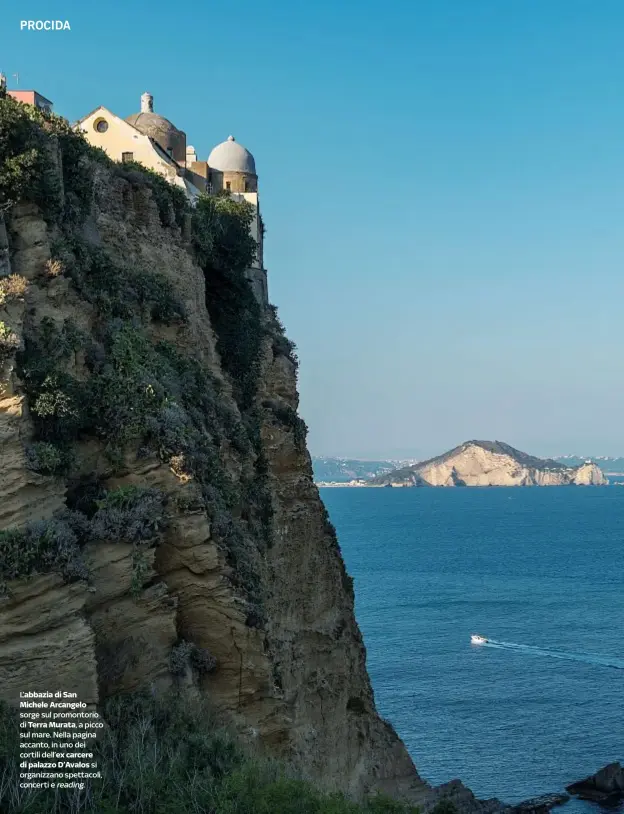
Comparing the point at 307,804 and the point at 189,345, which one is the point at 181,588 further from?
the point at 189,345

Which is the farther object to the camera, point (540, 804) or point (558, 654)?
point (558, 654)

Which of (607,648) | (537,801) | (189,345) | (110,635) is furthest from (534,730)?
(110,635)

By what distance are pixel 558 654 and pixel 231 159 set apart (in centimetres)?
3915

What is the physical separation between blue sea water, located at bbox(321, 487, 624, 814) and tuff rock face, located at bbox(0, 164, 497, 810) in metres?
18.8

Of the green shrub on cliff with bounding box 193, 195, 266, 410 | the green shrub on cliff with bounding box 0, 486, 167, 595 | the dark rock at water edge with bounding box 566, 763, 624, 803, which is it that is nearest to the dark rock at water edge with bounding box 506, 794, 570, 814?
the dark rock at water edge with bounding box 566, 763, 624, 803

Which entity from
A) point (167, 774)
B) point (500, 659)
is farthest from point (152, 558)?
point (500, 659)

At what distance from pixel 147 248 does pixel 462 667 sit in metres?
43.5

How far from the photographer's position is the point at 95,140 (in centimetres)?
3080

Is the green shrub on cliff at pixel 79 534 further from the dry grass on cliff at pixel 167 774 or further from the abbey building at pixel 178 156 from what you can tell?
the abbey building at pixel 178 156

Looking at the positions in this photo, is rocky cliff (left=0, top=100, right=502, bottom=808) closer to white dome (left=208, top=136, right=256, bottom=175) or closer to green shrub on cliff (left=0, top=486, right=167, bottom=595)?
green shrub on cliff (left=0, top=486, right=167, bottom=595)

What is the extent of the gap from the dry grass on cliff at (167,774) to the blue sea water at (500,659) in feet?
91.3

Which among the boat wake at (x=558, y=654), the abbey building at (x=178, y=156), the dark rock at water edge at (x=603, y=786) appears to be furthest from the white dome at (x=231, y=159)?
the boat wake at (x=558, y=654)

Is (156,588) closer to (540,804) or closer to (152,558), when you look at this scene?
(152,558)

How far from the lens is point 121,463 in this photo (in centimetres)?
1538
